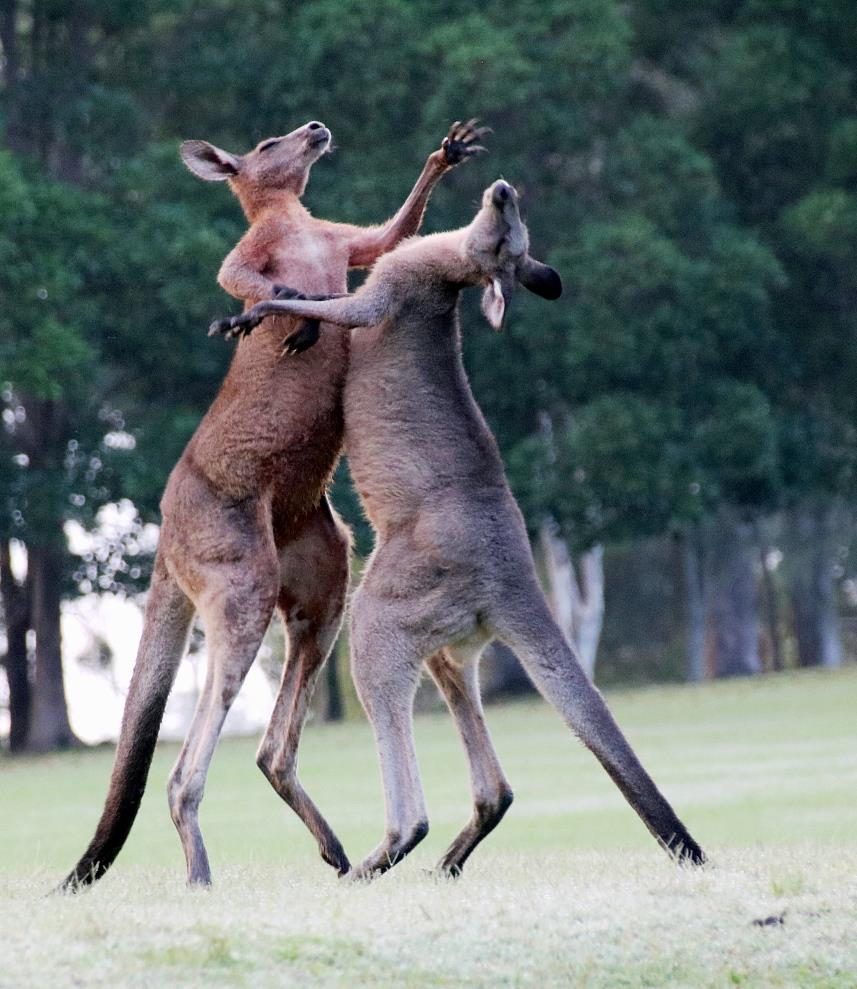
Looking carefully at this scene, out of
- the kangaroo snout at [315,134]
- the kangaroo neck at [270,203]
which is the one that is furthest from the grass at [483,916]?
the kangaroo snout at [315,134]

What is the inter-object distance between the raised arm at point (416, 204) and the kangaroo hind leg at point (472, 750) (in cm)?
186

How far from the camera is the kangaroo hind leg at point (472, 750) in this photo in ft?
27.1

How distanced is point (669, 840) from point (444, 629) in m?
1.24

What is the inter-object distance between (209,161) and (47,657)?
21.0m

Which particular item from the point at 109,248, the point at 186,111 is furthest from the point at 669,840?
the point at 186,111

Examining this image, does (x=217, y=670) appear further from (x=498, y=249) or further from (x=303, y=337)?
(x=498, y=249)

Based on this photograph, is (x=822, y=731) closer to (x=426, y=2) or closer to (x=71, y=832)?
(x=71, y=832)

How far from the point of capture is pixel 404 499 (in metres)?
8.14

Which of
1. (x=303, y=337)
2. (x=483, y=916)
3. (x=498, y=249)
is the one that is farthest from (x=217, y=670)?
(x=498, y=249)

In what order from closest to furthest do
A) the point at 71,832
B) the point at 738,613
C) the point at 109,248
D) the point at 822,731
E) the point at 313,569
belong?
the point at 313,569, the point at 71,832, the point at 822,731, the point at 109,248, the point at 738,613

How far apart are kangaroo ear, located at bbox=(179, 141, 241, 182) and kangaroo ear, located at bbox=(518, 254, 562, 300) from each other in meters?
1.64

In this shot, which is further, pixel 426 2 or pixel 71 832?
pixel 426 2

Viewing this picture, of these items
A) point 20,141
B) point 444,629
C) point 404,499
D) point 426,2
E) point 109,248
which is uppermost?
point 426,2

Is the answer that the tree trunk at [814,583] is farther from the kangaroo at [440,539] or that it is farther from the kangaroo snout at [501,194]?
the kangaroo snout at [501,194]
